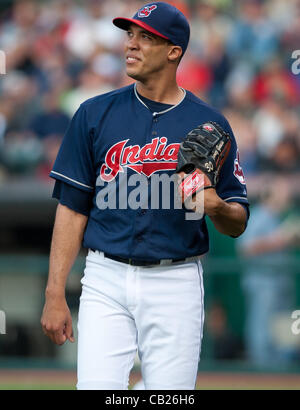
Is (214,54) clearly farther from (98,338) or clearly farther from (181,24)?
(98,338)

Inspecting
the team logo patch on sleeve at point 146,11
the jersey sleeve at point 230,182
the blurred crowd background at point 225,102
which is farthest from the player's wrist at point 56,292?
the blurred crowd background at point 225,102

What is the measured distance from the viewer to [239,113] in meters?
8.46

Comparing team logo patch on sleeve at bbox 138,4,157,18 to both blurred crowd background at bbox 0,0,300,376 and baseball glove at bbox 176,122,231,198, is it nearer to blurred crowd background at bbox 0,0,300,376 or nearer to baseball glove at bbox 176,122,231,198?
baseball glove at bbox 176,122,231,198

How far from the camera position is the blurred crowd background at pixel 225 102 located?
7.07 m

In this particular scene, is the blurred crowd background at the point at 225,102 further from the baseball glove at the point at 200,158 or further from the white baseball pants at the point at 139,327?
the baseball glove at the point at 200,158

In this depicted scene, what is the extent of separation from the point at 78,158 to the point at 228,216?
2.11ft

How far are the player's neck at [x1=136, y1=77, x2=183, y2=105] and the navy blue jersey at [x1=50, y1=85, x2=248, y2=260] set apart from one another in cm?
4

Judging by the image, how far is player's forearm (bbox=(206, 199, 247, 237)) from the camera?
122 inches

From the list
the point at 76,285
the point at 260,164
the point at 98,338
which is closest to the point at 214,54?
the point at 260,164

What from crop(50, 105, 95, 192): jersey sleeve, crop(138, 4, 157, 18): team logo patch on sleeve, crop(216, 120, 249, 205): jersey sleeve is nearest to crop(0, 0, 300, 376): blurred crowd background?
crop(216, 120, 249, 205): jersey sleeve

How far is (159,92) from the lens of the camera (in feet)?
11.0

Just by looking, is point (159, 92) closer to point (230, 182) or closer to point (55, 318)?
point (230, 182)
